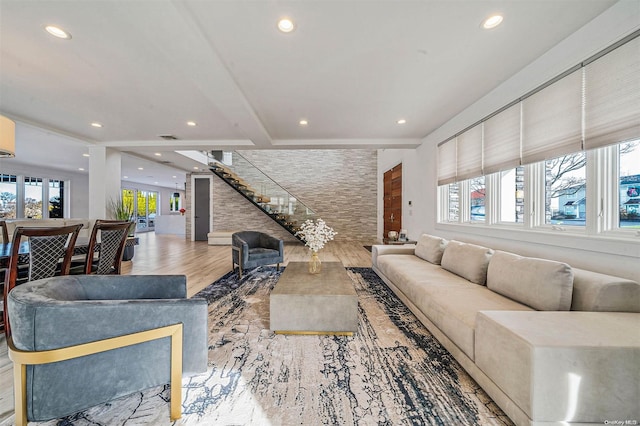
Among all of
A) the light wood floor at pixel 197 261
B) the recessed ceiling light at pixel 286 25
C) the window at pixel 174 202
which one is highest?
the recessed ceiling light at pixel 286 25

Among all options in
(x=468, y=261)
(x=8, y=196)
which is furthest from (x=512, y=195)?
(x=8, y=196)

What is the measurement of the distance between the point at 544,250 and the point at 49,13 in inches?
195

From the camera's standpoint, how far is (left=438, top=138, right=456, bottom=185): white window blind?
4.25 meters

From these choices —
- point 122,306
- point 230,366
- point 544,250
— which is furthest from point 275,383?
point 544,250

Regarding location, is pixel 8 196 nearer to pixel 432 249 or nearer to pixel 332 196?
pixel 332 196

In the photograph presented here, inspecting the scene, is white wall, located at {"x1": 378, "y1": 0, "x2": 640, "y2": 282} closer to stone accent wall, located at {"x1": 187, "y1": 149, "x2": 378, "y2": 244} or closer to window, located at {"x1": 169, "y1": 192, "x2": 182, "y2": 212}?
stone accent wall, located at {"x1": 187, "y1": 149, "x2": 378, "y2": 244}

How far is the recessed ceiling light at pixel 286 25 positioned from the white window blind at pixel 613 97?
2555 mm

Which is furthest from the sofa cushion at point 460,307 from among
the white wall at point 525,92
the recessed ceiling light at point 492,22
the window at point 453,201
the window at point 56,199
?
the window at point 56,199

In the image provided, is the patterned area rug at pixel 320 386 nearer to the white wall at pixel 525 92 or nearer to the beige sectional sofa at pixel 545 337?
the beige sectional sofa at pixel 545 337

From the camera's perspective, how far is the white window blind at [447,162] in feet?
13.9

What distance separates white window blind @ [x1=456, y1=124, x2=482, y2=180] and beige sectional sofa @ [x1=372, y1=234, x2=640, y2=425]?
1.53 m

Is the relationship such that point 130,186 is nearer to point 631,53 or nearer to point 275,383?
point 275,383

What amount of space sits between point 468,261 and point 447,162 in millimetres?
2148

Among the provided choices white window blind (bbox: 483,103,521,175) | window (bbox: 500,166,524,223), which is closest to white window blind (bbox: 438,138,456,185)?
white window blind (bbox: 483,103,521,175)
